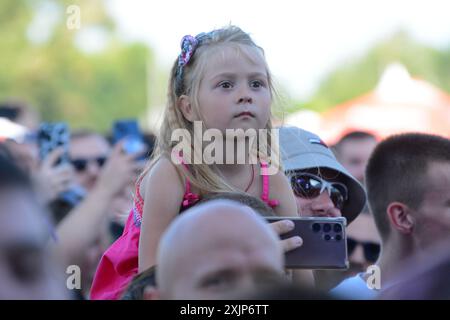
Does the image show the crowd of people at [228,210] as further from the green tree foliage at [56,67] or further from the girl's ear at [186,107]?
the green tree foliage at [56,67]

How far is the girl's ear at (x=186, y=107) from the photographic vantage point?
12.5ft

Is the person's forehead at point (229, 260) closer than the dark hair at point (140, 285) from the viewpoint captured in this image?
Yes

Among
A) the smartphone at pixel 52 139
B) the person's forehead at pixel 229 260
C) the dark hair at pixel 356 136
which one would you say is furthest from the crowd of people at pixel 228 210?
the dark hair at pixel 356 136

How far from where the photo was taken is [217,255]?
2.32 m

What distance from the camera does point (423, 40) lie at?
5050 cm

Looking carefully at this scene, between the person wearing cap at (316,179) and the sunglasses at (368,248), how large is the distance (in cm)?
127

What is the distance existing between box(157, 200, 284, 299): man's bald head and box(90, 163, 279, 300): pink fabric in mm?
1030

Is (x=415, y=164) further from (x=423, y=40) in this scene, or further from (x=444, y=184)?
(x=423, y=40)

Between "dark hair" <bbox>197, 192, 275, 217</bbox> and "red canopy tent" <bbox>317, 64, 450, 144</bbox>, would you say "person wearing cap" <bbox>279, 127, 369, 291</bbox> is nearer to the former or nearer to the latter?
"dark hair" <bbox>197, 192, 275, 217</bbox>

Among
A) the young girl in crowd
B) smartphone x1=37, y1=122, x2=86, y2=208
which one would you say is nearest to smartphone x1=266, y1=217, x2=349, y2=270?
the young girl in crowd

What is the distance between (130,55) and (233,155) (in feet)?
126

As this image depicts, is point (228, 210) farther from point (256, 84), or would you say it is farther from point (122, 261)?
point (256, 84)

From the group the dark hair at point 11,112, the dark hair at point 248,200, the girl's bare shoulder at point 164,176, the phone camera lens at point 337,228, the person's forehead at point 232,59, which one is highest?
the dark hair at point 11,112

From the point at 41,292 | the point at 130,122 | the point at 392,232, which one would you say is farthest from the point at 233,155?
the point at 130,122
